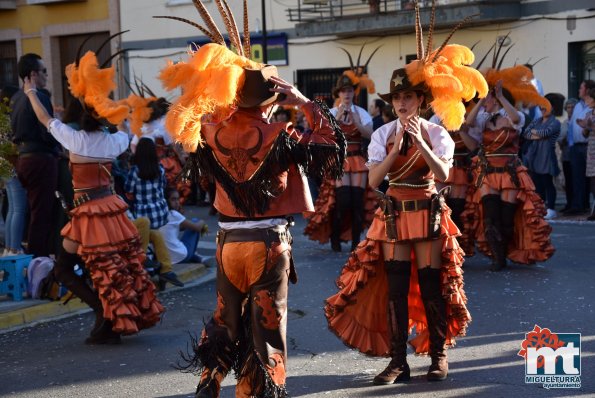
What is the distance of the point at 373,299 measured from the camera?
6816mm

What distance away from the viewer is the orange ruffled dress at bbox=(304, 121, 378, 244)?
479 inches

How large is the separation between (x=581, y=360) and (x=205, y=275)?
543cm

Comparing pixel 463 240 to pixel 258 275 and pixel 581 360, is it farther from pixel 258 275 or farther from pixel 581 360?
pixel 258 275

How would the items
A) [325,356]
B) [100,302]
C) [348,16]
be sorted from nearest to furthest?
1. [325,356]
2. [100,302]
3. [348,16]

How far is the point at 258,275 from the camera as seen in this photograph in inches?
216

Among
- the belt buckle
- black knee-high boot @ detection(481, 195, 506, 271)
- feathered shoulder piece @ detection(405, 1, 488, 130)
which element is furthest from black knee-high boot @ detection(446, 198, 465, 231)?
feathered shoulder piece @ detection(405, 1, 488, 130)

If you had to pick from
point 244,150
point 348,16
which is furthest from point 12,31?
point 244,150

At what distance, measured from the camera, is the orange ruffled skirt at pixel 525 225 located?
10.6 meters

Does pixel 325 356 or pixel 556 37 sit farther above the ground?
pixel 556 37

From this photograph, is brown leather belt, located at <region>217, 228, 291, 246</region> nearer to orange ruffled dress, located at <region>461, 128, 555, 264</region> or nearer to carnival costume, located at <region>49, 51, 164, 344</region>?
carnival costume, located at <region>49, 51, 164, 344</region>

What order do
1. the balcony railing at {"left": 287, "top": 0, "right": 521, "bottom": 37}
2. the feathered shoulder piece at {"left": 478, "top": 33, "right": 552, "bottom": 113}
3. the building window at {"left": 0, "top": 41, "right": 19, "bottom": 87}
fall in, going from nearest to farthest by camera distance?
the feathered shoulder piece at {"left": 478, "top": 33, "right": 552, "bottom": 113} → the balcony railing at {"left": 287, "top": 0, "right": 521, "bottom": 37} → the building window at {"left": 0, "top": 41, "right": 19, "bottom": 87}

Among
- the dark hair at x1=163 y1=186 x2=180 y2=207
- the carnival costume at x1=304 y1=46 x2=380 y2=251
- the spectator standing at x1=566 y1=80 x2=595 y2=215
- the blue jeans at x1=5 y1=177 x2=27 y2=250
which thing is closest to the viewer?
the blue jeans at x1=5 y1=177 x2=27 y2=250

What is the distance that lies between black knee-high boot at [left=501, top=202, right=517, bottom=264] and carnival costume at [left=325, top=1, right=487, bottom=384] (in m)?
4.23

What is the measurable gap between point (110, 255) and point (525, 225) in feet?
15.5
